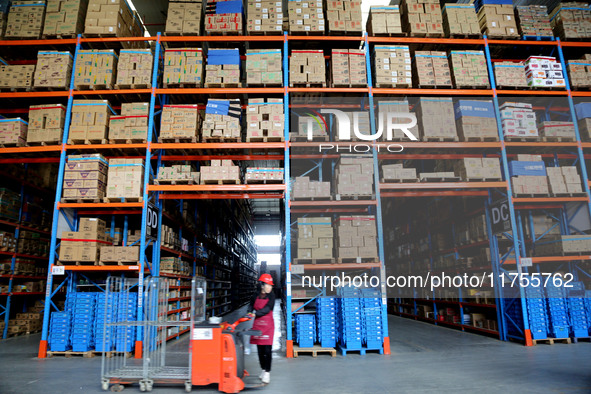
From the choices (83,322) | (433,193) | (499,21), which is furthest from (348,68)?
(83,322)

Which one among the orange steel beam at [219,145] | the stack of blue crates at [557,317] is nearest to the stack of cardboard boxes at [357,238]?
the orange steel beam at [219,145]

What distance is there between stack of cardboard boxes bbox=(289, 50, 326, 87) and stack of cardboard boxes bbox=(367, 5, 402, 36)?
64.1 inches

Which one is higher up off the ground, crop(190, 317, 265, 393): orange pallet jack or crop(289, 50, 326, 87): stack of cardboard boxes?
crop(289, 50, 326, 87): stack of cardboard boxes

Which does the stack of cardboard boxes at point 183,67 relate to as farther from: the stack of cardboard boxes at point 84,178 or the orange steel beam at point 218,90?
the stack of cardboard boxes at point 84,178

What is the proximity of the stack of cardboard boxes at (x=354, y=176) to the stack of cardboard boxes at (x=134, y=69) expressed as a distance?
4.88 meters

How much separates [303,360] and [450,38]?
8376 mm

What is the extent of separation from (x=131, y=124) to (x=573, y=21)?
37.3 ft

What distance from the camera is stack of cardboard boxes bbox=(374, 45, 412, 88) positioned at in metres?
9.28

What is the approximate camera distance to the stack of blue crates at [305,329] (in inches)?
317

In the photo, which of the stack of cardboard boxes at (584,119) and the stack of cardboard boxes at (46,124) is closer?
the stack of cardboard boxes at (46,124)

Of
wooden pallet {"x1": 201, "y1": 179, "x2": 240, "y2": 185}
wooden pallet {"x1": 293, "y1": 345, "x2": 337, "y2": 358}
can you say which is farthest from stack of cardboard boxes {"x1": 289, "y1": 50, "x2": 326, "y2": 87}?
wooden pallet {"x1": 293, "y1": 345, "x2": 337, "y2": 358}

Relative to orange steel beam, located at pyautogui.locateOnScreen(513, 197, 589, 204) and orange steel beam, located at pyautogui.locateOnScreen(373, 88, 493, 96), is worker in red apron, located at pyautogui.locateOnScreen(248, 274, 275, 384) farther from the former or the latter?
orange steel beam, located at pyautogui.locateOnScreen(513, 197, 589, 204)

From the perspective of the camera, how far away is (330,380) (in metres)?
5.88

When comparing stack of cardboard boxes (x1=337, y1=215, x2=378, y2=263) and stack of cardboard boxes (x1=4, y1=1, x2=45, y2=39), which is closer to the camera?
stack of cardboard boxes (x1=337, y1=215, x2=378, y2=263)
